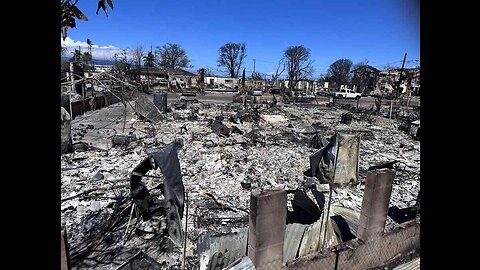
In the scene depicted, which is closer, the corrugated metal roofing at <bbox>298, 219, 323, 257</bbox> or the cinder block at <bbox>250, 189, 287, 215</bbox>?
the cinder block at <bbox>250, 189, 287, 215</bbox>

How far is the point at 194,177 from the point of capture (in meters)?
8.44

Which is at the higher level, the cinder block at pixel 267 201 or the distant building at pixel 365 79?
the distant building at pixel 365 79

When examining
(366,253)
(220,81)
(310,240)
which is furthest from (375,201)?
(220,81)

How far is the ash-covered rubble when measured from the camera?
520 centimetres

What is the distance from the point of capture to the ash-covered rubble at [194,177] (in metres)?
5.20

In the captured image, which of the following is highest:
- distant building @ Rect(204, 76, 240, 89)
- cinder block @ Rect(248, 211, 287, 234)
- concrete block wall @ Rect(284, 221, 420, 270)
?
distant building @ Rect(204, 76, 240, 89)

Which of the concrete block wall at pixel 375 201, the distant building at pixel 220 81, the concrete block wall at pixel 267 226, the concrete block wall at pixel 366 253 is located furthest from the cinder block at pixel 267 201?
the distant building at pixel 220 81

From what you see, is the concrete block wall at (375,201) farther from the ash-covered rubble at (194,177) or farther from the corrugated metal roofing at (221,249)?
the corrugated metal roofing at (221,249)

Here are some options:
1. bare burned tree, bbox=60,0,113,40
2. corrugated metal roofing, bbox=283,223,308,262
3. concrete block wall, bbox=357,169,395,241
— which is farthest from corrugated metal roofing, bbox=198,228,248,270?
bare burned tree, bbox=60,0,113,40

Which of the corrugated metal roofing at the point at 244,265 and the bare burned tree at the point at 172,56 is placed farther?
the bare burned tree at the point at 172,56

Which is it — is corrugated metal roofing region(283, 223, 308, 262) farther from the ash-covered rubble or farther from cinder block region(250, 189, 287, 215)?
the ash-covered rubble
